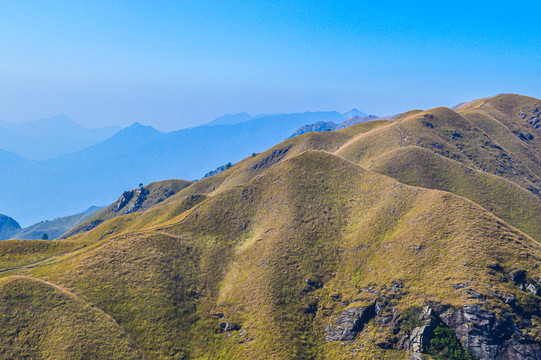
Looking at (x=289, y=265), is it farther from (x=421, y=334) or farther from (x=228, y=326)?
(x=421, y=334)

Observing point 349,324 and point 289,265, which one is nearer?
point 349,324

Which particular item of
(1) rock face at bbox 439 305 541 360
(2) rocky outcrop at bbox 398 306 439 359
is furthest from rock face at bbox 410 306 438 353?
(1) rock face at bbox 439 305 541 360

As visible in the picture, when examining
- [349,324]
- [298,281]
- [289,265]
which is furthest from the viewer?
[289,265]

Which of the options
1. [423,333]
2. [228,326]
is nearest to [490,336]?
[423,333]

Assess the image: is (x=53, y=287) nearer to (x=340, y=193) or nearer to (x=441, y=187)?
(x=340, y=193)

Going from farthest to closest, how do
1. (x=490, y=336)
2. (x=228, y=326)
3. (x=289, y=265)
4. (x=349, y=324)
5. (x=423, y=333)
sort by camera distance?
(x=289, y=265)
(x=228, y=326)
(x=349, y=324)
(x=423, y=333)
(x=490, y=336)

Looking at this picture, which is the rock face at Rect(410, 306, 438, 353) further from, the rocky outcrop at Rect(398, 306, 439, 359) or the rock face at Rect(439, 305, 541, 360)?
the rock face at Rect(439, 305, 541, 360)

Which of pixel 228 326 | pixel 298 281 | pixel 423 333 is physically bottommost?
pixel 423 333
